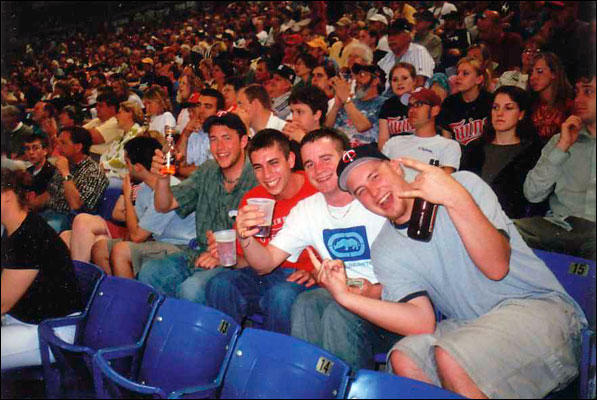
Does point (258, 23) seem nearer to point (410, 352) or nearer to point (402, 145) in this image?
point (402, 145)

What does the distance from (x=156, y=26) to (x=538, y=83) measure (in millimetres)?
10797

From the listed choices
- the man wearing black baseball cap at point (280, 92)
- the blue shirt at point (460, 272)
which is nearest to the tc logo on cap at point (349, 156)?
the blue shirt at point (460, 272)

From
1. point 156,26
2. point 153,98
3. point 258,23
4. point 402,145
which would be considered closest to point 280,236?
point 402,145

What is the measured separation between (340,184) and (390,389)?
0.93 m

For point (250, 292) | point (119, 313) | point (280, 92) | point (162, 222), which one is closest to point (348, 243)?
point (250, 292)

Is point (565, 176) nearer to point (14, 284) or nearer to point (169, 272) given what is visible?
point (169, 272)

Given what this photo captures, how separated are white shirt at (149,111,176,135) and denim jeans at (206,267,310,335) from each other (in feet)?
10.9

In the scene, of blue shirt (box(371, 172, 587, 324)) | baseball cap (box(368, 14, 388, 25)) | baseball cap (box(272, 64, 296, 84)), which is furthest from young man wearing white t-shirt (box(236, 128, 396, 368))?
Answer: baseball cap (box(368, 14, 388, 25))

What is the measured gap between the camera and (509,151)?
352cm

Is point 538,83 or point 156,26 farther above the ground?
point 156,26

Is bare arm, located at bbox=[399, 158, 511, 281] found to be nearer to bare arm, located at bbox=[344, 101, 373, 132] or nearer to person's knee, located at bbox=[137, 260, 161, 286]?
person's knee, located at bbox=[137, 260, 161, 286]

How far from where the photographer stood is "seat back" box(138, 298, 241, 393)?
224 centimetres

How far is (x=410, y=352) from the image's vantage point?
1992 mm

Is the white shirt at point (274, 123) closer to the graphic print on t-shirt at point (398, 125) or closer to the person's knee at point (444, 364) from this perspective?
the graphic print on t-shirt at point (398, 125)
